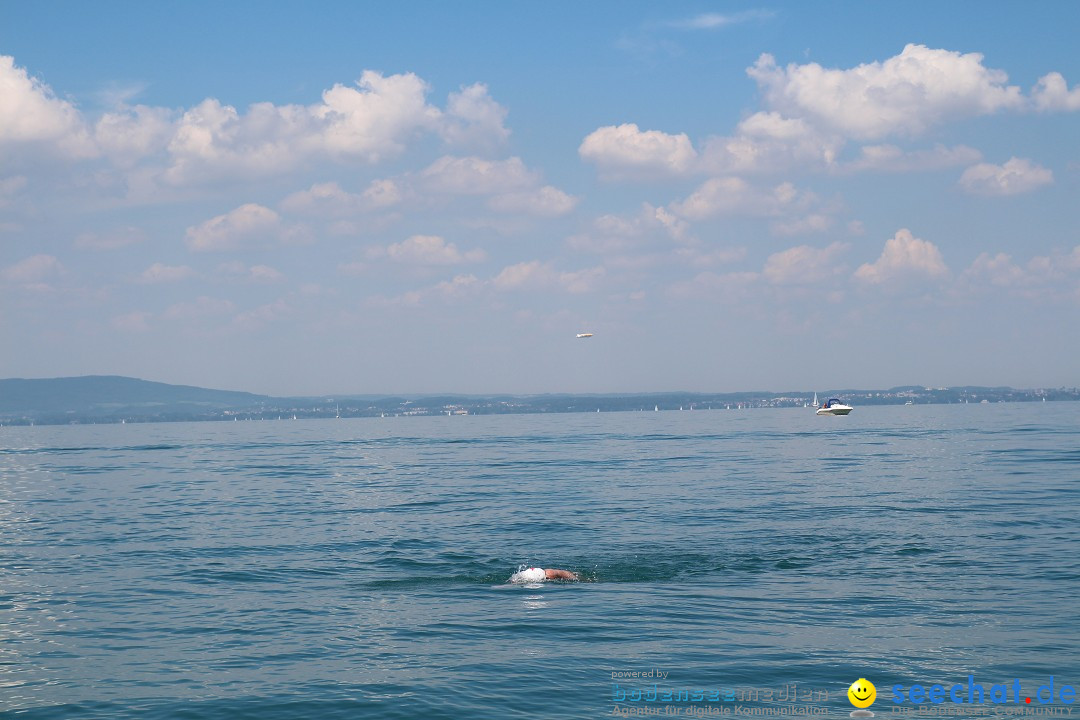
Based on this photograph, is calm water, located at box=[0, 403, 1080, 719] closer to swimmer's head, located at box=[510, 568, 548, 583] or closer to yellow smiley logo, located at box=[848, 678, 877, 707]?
yellow smiley logo, located at box=[848, 678, 877, 707]

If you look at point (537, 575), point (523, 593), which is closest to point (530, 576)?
point (537, 575)

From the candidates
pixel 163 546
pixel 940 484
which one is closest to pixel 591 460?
pixel 940 484

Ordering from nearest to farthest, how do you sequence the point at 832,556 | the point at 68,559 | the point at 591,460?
1. the point at 832,556
2. the point at 68,559
3. the point at 591,460

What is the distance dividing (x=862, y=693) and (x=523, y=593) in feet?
42.5

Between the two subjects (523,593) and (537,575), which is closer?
(523,593)

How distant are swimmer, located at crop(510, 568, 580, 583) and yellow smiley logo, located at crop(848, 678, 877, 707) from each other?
1344 centimetres

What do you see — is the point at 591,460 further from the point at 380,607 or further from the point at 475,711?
the point at 475,711

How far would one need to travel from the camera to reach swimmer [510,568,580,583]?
30.6 meters

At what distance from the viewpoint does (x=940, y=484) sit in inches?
2188

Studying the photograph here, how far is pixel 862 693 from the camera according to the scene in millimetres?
18062

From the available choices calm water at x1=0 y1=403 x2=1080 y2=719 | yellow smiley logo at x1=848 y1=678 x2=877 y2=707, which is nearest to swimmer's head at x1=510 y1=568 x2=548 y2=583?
calm water at x1=0 y1=403 x2=1080 y2=719

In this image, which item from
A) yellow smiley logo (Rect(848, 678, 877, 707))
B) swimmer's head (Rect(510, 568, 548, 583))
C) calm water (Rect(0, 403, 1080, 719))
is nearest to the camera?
yellow smiley logo (Rect(848, 678, 877, 707))

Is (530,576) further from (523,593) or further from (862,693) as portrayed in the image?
(862,693)

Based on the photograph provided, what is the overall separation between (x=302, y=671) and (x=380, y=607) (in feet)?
21.4
